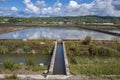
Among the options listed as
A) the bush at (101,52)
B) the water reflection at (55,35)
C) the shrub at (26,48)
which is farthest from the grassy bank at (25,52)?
the water reflection at (55,35)

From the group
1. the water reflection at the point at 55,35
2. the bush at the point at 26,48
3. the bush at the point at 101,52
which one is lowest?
the water reflection at the point at 55,35

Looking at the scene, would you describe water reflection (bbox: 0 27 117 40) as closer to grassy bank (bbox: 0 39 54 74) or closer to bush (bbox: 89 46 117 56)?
grassy bank (bbox: 0 39 54 74)

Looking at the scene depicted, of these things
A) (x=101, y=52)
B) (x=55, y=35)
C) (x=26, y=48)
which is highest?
(x=26, y=48)

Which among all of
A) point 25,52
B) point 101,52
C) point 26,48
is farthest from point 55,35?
point 101,52

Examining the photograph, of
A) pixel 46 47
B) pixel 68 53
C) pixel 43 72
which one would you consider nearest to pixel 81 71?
pixel 43 72

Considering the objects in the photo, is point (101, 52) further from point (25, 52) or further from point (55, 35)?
point (55, 35)

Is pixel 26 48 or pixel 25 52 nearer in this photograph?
pixel 25 52

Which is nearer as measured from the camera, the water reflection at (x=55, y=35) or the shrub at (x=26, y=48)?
the shrub at (x=26, y=48)

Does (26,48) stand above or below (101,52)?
above

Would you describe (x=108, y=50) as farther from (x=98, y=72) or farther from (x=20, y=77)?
(x=20, y=77)

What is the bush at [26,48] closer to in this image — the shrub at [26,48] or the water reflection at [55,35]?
the shrub at [26,48]

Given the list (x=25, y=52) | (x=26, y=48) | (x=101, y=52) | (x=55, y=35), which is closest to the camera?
(x=101, y=52)

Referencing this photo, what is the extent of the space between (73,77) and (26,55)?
7.80 m

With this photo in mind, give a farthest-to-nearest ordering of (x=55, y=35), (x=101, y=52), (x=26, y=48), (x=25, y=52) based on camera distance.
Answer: (x=55, y=35)
(x=26, y=48)
(x=25, y=52)
(x=101, y=52)
